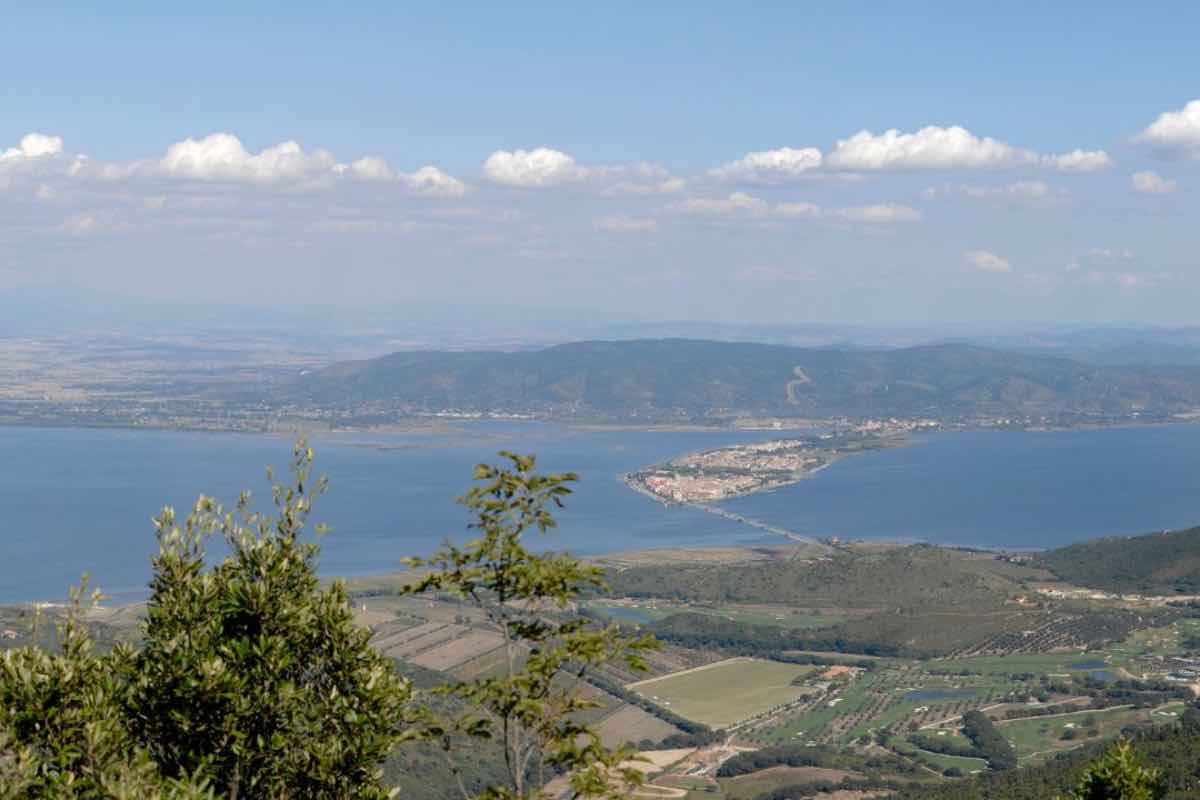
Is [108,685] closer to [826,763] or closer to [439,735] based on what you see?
[439,735]

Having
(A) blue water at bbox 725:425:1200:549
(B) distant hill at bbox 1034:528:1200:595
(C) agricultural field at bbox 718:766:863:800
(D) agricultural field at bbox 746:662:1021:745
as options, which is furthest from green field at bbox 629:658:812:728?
(A) blue water at bbox 725:425:1200:549

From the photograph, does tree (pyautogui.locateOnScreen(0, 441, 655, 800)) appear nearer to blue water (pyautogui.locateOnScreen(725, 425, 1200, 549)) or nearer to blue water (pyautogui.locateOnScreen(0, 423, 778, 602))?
blue water (pyautogui.locateOnScreen(0, 423, 778, 602))

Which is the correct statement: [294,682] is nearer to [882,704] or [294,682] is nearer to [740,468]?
[882,704]

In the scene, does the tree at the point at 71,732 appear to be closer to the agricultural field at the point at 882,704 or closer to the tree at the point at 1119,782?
the tree at the point at 1119,782

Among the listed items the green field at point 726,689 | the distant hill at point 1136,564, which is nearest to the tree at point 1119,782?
the green field at point 726,689

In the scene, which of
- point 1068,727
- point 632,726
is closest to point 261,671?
point 632,726

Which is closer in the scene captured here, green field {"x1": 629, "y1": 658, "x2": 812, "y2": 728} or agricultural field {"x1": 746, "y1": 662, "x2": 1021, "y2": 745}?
agricultural field {"x1": 746, "y1": 662, "x2": 1021, "y2": 745}


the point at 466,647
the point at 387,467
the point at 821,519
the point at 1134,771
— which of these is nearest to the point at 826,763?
the point at 466,647
